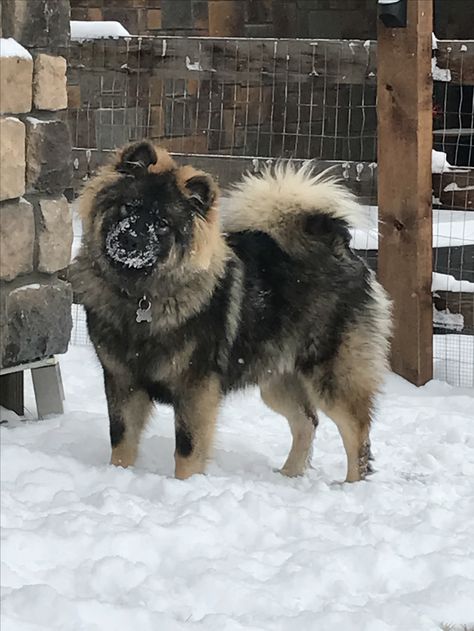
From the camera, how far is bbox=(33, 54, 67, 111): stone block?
397cm

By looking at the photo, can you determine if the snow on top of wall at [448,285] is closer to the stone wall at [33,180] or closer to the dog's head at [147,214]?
the dog's head at [147,214]

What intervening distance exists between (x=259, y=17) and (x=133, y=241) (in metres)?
6.81

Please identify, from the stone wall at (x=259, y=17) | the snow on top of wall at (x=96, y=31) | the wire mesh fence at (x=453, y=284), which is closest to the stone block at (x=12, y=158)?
the snow on top of wall at (x=96, y=31)

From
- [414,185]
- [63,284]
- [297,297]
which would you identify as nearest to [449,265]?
[414,185]

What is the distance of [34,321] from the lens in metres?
4.15

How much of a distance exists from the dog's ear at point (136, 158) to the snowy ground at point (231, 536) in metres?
1.17

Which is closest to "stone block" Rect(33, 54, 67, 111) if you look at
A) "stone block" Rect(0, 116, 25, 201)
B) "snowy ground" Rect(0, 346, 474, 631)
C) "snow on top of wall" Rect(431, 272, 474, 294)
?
"stone block" Rect(0, 116, 25, 201)

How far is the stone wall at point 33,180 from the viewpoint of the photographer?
386cm

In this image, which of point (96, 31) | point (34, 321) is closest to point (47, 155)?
point (34, 321)

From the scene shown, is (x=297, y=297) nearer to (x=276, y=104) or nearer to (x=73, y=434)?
(x=73, y=434)

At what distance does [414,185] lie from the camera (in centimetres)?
544

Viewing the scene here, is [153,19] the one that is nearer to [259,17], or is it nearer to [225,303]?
[259,17]

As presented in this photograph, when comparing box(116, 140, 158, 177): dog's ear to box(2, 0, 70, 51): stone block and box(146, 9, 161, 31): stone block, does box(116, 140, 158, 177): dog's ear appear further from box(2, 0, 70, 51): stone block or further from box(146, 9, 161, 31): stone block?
box(146, 9, 161, 31): stone block

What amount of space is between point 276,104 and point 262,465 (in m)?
6.10
